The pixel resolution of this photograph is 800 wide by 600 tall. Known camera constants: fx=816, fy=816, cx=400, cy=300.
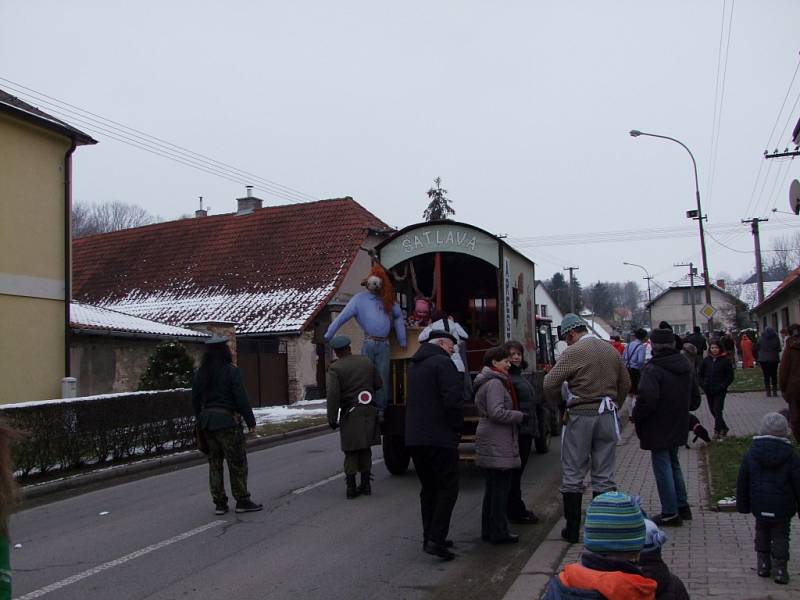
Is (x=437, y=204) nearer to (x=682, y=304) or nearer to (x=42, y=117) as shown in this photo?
(x=42, y=117)

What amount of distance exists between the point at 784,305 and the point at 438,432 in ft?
90.0

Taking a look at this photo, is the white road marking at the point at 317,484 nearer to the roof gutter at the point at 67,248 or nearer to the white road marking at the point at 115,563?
the white road marking at the point at 115,563

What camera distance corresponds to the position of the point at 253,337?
28.2m

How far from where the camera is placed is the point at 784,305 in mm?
30203

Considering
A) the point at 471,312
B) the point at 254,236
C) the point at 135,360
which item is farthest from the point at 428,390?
the point at 254,236

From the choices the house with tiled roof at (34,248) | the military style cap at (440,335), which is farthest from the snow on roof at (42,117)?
the military style cap at (440,335)

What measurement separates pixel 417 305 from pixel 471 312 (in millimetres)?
2274

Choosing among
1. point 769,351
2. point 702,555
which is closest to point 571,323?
point 702,555

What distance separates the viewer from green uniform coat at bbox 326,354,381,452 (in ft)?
30.5

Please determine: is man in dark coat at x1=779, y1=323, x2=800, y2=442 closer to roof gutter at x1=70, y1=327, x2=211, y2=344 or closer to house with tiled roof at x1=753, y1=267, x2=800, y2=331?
house with tiled roof at x1=753, y1=267, x2=800, y2=331

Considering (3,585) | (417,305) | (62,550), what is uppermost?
(417,305)

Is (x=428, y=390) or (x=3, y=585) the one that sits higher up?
(x=428, y=390)

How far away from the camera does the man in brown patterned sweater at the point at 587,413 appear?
673 cm

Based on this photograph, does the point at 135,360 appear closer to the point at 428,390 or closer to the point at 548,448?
the point at 548,448
